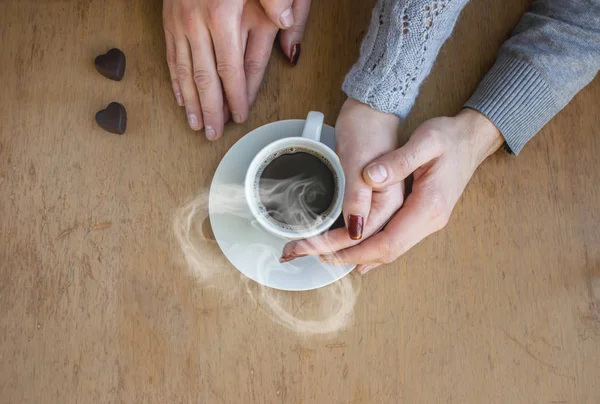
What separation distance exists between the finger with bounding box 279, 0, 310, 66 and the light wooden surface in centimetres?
2

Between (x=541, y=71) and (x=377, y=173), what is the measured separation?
1.12ft

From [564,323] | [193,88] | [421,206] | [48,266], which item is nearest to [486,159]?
[421,206]

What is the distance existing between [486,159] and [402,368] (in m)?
0.40

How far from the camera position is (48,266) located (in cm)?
84

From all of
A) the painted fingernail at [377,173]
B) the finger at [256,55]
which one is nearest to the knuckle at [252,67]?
the finger at [256,55]

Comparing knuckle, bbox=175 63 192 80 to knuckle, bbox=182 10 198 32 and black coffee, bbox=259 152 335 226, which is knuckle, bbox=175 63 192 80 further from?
black coffee, bbox=259 152 335 226

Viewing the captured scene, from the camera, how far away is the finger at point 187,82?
874mm

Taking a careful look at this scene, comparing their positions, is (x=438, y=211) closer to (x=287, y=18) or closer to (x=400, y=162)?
(x=400, y=162)

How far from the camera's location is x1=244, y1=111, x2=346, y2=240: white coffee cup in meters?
0.75

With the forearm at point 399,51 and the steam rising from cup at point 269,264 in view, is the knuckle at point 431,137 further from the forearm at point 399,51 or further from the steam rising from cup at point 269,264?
the steam rising from cup at point 269,264

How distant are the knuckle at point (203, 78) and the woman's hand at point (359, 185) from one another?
25 cm

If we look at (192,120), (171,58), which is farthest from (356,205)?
(171,58)

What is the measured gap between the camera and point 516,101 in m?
0.82

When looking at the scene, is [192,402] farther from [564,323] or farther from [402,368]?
[564,323]
